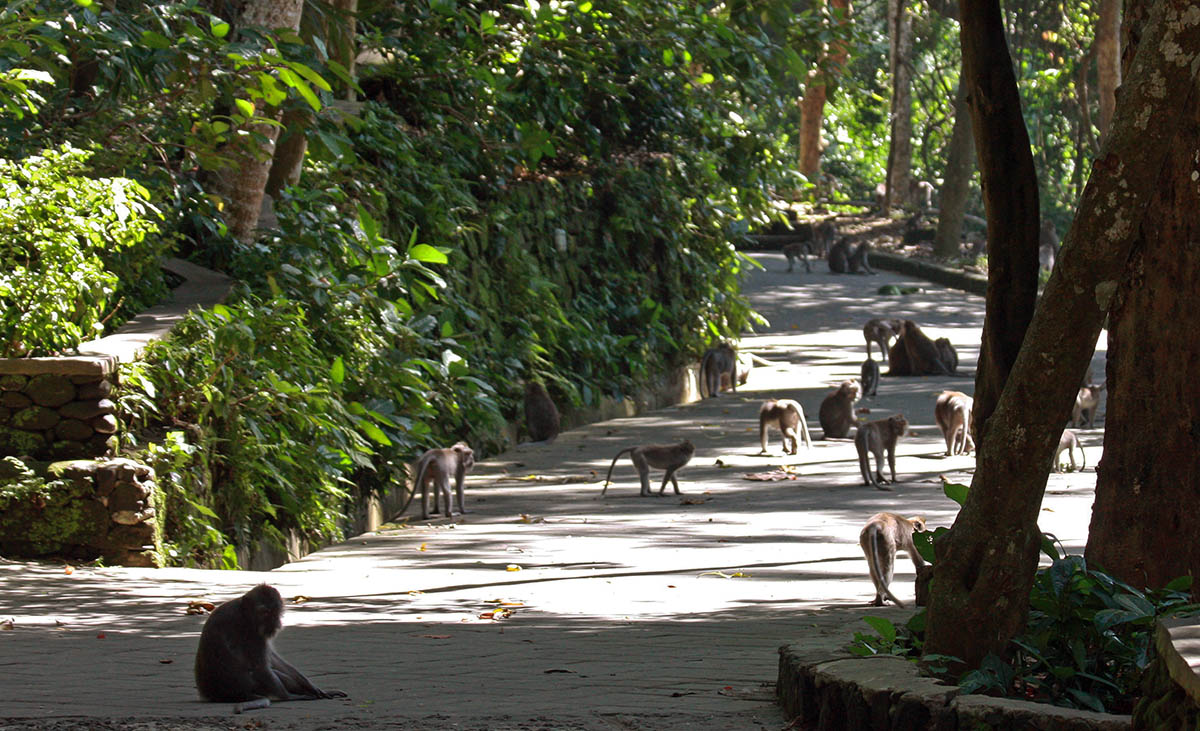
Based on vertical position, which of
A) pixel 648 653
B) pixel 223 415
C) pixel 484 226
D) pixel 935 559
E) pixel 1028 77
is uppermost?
pixel 1028 77

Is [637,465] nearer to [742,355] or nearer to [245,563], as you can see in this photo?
[245,563]

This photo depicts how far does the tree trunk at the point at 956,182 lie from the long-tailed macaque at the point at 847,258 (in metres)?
1.96

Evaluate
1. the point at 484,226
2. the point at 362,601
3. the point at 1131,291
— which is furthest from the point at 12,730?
the point at 484,226

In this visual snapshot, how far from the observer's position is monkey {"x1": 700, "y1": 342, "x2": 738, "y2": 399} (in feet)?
A: 70.4

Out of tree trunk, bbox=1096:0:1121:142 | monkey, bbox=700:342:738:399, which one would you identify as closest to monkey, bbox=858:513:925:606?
monkey, bbox=700:342:738:399

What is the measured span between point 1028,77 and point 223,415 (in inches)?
1514

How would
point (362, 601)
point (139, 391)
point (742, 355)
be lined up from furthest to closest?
point (742, 355) < point (139, 391) < point (362, 601)

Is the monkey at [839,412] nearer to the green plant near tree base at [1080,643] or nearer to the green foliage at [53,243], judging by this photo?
the green foliage at [53,243]

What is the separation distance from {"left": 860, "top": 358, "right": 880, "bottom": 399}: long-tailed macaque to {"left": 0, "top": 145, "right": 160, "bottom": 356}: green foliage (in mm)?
12001

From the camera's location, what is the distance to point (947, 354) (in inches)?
880

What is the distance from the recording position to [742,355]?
82.0 ft

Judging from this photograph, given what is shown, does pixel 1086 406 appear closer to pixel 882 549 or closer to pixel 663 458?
pixel 663 458

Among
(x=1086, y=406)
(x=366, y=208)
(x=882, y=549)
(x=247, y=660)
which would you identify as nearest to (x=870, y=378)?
(x=1086, y=406)

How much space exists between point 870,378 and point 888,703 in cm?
1517
